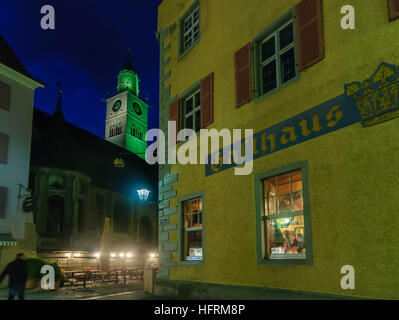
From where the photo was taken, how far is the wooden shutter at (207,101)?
36.9ft

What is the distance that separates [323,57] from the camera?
7.54 meters

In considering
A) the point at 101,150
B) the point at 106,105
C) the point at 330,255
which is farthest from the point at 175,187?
the point at 106,105

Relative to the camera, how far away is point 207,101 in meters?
11.4

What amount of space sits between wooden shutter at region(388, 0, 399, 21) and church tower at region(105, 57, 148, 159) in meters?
71.7

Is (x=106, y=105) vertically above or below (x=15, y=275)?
above

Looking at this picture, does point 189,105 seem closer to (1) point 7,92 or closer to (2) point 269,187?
(2) point 269,187

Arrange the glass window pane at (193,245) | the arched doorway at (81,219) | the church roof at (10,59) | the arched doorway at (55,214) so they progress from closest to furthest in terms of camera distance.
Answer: the glass window pane at (193,245), the church roof at (10,59), the arched doorway at (55,214), the arched doorway at (81,219)

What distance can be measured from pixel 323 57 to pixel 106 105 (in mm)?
80704

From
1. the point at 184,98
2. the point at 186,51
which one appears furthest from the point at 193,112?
the point at 186,51

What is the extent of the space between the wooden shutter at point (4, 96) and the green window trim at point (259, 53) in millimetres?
19494

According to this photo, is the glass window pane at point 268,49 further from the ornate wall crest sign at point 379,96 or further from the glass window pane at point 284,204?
the glass window pane at point 284,204

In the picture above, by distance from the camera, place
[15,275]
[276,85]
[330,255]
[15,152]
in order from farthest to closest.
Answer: [15,152] < [15,275] < [276,85] < [330,255]

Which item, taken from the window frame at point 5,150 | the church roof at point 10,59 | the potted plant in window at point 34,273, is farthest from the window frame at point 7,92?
the potted plant in window at point 34,273

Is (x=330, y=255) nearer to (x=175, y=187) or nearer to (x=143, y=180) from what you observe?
(x=175, y=187)
